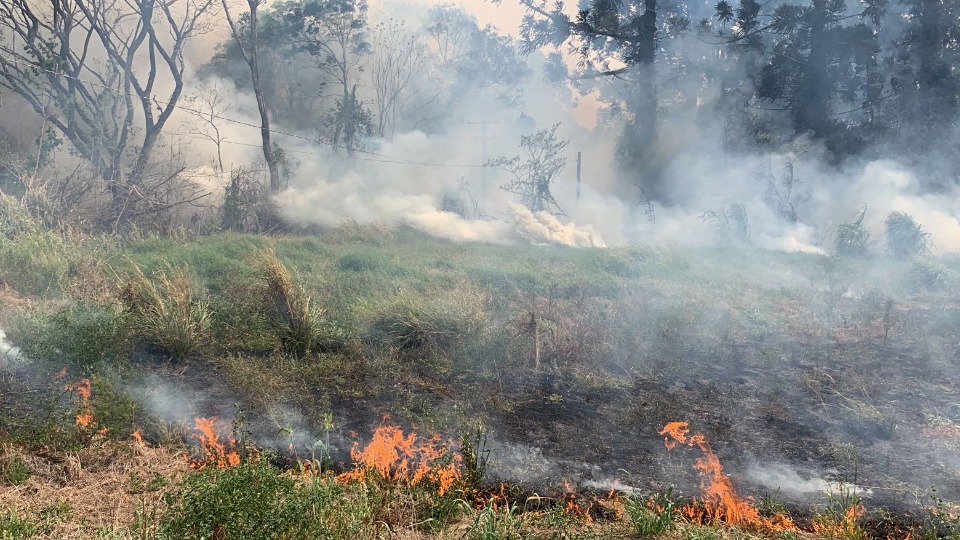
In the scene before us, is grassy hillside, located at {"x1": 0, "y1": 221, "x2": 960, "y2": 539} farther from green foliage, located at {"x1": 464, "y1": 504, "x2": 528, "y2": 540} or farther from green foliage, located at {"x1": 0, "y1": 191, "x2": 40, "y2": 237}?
green foliage, located at {"x1": 0, "y1": 191, "x2": 40, "y2": 237}

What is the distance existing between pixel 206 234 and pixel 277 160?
6.51m

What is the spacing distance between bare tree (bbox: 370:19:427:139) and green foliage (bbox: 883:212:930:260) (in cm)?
2450

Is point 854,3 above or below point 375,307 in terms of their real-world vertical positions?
above

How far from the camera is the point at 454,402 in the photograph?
7355 mm

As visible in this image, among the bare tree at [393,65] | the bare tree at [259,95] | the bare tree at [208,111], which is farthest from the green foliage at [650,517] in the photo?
the bare tree at [393,65]

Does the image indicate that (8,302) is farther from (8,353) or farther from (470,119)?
(470,119)

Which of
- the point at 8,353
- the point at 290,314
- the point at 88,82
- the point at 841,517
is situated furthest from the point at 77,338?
the point at 88,82

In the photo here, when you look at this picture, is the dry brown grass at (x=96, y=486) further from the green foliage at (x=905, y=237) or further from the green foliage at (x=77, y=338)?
the green foliage at (x=905, y=237)

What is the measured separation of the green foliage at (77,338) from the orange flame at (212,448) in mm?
1513

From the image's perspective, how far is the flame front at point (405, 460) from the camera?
17.5 feet

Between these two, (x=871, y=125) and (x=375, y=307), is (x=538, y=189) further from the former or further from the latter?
(x=375, y=307)

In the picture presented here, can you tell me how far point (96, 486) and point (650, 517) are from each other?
4084 millimetres

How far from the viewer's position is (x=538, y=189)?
26.6 m

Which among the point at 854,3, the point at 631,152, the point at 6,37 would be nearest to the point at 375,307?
the point at 6,37
